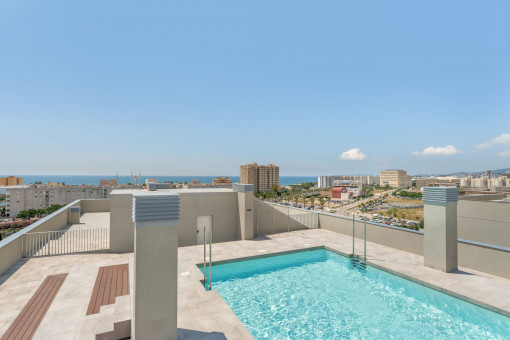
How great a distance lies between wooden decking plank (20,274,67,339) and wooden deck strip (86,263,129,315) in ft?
2.93

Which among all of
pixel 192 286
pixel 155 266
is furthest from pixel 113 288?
pixel 155 266

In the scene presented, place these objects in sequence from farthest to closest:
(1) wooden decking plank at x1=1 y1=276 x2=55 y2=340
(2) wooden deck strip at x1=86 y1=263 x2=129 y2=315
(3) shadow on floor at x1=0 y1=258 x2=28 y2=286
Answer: (3) shadow on floor at x1=0 y1=258 x2=28 y2=286
(2) wooden deck strip at x1=86 y1=263 x2=129 y2=315
(1) wooden decking plank at x1=1 y1=276 x2=55 y2=340

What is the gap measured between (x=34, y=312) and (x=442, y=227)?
40.6 ft

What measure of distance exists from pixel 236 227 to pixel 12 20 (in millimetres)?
16172

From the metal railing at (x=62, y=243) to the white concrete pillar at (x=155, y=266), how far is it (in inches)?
307

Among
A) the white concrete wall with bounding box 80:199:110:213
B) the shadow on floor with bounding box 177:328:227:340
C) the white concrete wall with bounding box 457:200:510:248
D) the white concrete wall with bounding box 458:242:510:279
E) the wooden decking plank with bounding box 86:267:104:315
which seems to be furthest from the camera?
the white concrete wall with bounding box 80:199:110:213

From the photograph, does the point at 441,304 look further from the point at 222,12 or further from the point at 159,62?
the point at 159,62

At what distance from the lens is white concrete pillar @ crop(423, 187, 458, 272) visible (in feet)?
27.4

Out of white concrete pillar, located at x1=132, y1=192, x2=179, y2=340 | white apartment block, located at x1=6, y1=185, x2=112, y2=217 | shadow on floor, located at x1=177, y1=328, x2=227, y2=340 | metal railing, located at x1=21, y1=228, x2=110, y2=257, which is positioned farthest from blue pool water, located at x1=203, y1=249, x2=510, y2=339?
white apartment block, located at x1=6, y1=185, x2=112, y2=217

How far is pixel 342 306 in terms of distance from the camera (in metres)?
6.95

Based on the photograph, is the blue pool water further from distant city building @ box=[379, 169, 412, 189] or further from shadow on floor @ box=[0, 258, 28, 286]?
distant city building @ box=[379, 169, 412, 189]

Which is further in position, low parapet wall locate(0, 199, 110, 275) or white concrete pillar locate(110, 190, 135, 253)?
white concrete pillar locate(110, 190, 135, 253)

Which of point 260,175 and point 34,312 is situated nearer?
point 34,312

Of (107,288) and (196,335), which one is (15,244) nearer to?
(107,288)
